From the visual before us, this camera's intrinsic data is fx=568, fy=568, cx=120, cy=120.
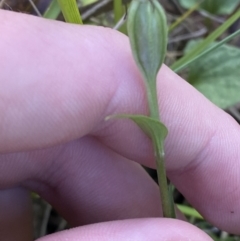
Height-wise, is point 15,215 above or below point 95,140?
below

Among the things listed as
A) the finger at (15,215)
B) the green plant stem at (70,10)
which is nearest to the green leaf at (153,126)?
the green plant stem at (70,10)

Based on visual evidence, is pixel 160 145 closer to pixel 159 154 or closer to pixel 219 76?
pixel 159 154

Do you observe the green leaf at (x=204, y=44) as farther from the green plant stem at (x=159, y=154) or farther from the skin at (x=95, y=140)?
the green plant stem at (x=159, y=154)

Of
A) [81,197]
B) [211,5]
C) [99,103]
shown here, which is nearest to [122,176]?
[81,197]

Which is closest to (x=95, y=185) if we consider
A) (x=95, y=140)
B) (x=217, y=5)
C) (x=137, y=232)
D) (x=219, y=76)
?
(x=95, y=140)

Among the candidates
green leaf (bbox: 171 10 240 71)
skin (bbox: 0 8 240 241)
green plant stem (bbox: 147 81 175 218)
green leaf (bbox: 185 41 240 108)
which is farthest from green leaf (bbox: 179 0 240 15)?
green plant stem (bbox: 147 81 175 218)

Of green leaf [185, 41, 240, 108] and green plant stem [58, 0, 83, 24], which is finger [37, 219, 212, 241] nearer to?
green plant stem [58, 0, 83, 24]
